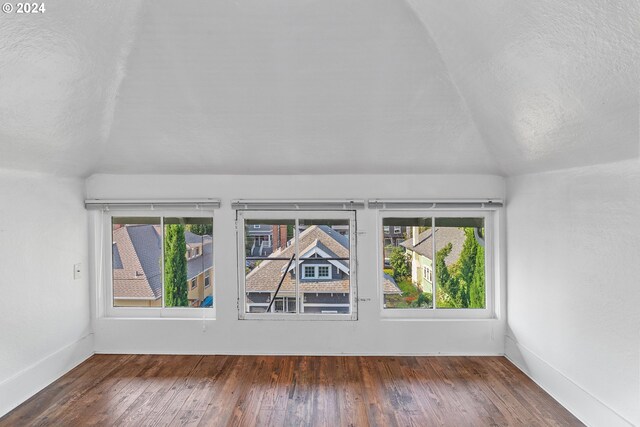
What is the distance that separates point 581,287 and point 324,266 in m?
1.93

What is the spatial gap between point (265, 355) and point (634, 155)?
2903 mm

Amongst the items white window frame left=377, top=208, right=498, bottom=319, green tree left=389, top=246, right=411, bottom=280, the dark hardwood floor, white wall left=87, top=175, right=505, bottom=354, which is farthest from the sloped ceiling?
the dark hardwood floor

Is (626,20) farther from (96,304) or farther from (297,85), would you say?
(96,304)

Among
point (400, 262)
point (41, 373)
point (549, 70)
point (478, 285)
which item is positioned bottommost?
point (41, 373)

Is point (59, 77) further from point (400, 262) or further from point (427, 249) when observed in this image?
point (427, 249)

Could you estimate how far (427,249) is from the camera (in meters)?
3.38

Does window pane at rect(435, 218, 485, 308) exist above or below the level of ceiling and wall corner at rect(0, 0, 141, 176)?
below

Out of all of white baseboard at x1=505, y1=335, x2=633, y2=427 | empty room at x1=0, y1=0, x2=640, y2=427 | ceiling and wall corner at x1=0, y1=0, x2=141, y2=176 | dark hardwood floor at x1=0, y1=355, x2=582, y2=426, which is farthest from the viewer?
dark hardwood floor at x1=0, y1=355, x2=582, y2=426

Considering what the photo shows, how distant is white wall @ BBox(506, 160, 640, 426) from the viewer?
1948mm

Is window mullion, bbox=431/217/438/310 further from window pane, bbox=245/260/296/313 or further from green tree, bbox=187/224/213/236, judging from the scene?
green tree, bbox=187/224/213/236

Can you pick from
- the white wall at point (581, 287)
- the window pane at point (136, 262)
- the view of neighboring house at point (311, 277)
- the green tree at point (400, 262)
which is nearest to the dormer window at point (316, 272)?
the view of neighboring house at point (311, 277)

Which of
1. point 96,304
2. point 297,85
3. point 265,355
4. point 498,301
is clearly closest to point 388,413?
point 265,355

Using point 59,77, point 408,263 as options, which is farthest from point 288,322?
point 59,77

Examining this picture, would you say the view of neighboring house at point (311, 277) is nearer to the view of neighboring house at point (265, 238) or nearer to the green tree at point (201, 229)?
the view of neighboring house at point (265, 238)
